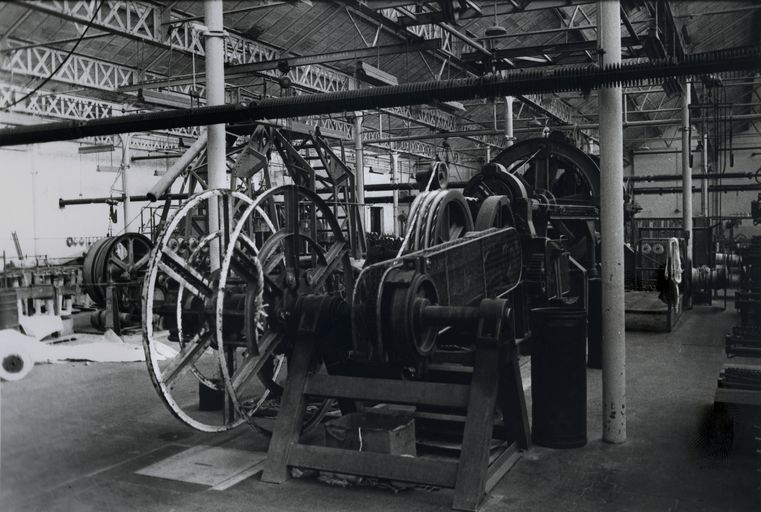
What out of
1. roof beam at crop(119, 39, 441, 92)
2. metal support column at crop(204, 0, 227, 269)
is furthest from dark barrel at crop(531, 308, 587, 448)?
roof beam at crop(119, 39, 441, 92)

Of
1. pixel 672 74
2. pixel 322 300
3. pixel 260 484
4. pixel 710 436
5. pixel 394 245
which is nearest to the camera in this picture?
pixel 672 74

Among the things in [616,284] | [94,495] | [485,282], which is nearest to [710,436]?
[616,284]

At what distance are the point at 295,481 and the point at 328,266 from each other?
5.76 ft

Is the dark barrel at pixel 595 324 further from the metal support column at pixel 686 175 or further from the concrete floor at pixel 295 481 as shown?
the metal support column at pixel 686 175

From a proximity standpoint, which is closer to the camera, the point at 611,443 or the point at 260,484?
the point at 260,484

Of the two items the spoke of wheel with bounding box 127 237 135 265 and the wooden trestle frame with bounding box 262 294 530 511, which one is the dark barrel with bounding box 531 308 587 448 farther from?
the spoke of wheel with bounding box 127 237 135 265

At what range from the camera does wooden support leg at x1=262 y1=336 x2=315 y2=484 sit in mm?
4758

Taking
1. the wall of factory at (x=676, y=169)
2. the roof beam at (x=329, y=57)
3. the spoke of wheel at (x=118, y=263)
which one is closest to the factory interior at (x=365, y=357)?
the roof beam at (x=329, y=57)

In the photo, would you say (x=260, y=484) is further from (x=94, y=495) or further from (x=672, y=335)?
(x=672, y=335)

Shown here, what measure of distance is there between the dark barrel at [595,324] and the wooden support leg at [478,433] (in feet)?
12.6

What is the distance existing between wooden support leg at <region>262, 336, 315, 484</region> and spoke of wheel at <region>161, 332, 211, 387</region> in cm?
61

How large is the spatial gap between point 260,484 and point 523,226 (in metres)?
3.69

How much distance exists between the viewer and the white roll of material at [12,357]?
7.52ft

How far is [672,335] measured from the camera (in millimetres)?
10164
